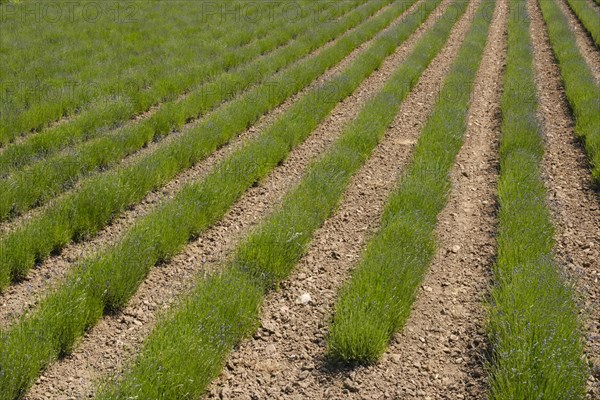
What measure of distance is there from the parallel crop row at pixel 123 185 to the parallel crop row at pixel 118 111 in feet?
3.74

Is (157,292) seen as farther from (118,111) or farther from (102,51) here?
(102,51)

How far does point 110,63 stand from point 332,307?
8.47m

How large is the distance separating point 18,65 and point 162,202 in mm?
6557

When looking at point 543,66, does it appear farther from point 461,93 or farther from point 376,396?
point 376,396

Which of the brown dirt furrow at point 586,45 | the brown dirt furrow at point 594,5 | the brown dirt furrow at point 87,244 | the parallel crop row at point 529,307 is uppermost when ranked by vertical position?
the brown dirt furrow at point 594,5

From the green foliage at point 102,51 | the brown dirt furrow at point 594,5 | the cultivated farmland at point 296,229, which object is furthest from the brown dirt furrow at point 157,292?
the brown dirt furrow at point 594,5

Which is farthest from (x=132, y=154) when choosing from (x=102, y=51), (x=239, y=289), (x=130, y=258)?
(x=102, y=51)

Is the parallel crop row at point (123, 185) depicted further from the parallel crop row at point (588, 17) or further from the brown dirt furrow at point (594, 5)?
the brown dirt furrow at point (594, 5)

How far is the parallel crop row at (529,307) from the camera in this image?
3.49m

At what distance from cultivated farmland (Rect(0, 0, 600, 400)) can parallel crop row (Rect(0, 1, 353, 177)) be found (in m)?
0.05

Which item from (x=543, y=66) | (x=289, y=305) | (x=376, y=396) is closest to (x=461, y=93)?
(x=543, y=66)

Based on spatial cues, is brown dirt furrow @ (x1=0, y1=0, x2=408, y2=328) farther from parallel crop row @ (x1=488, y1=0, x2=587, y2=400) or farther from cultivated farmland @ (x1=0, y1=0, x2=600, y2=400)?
parallel crop row @ (x1=488, y1=0, x2=587, y2=400)

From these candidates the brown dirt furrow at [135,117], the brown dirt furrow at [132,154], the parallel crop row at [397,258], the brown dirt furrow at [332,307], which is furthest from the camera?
the brown dirt furrow at [135,117]

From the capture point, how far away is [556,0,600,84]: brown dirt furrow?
12.0 meters
